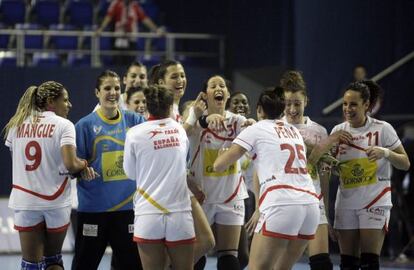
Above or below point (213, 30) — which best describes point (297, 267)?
below

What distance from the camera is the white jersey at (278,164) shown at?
7289 mm

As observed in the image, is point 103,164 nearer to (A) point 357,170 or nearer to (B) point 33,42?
(A) point 357,170

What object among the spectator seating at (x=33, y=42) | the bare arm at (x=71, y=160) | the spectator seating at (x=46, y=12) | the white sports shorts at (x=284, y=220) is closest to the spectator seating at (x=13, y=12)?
the spectator seating at (x=46, y=12)

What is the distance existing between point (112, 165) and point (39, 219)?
2.44 feet

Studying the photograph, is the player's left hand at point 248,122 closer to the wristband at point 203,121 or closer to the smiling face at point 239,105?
the wristband at point 203,121

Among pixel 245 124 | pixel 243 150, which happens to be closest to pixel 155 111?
Result: pixel 243 150

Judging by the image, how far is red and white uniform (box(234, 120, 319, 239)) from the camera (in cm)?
724

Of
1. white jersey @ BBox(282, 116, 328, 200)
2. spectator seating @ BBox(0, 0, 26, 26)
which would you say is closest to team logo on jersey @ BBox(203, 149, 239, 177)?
white jersey @ BBox(282, 116, 328, 200)

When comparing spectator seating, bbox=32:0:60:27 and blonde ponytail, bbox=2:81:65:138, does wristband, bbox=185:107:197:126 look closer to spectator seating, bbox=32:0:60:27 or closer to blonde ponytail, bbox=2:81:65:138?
blonde ponytail, bbox=2:81:65:138

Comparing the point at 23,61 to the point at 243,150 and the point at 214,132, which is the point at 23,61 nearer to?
the point at 214,132

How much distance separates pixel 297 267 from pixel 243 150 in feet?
17.1

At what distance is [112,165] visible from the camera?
7.97 metres

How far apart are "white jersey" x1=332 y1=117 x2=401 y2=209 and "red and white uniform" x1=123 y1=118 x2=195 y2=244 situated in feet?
6.16

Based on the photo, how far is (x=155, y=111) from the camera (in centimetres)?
728
